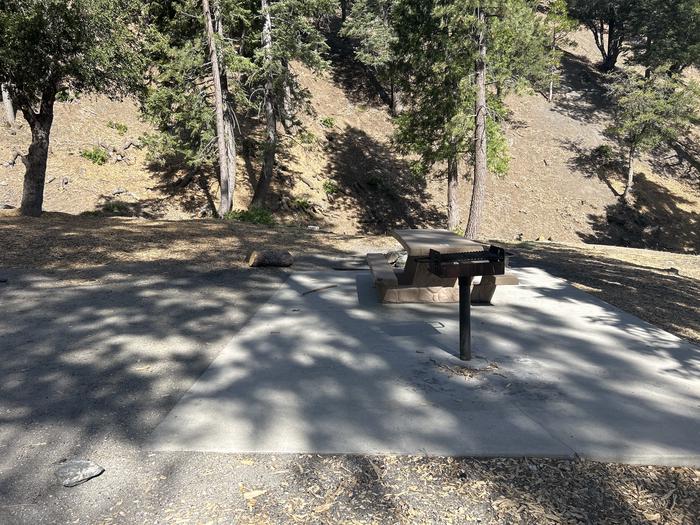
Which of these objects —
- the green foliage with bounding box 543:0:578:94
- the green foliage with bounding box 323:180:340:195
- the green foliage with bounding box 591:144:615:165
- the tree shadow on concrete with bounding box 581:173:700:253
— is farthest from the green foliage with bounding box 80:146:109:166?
the green foliage with bounding box 591:144:615:165

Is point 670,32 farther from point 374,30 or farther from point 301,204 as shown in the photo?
point 301,204

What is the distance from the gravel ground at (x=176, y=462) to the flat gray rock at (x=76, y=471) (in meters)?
0.05

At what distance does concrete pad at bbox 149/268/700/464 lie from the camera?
3152mm

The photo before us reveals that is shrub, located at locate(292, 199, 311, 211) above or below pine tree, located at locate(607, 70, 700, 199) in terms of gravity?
below

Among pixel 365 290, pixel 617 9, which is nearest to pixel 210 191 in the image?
pixel 365 290

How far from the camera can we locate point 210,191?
21234 mm

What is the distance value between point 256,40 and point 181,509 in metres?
19.1

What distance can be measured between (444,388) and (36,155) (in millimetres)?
12614

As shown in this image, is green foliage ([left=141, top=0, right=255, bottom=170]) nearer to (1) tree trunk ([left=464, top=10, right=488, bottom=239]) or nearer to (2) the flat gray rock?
(1) tree trunk ([left=464, top=10, right=488, bottom=239])

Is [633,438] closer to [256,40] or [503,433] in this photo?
[503,433]

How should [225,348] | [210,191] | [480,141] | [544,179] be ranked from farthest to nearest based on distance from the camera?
1. [544,179]
2. [210,191]
3. [480,141]
4. [225,348]

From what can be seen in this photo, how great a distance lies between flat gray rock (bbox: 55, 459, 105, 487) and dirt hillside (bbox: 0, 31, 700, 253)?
53.7ft

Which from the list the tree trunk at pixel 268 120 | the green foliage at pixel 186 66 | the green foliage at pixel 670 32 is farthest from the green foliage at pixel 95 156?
the green foliage at pixel 670 32

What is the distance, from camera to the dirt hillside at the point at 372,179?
19938mm
